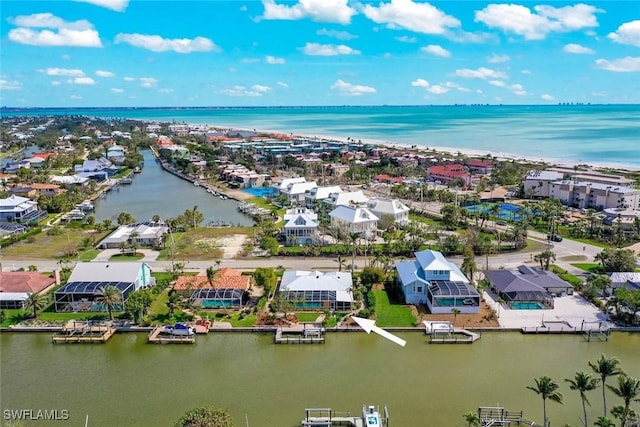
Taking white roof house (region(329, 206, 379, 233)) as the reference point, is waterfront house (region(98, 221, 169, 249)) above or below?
below

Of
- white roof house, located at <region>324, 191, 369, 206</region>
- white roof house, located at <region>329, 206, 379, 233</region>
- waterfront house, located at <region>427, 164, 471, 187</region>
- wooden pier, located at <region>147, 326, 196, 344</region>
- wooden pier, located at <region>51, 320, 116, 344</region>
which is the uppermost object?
waterfront house, located at <region>427, 164, 471, 187</region>

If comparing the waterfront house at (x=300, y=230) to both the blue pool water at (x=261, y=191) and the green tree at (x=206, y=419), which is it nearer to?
the blue pool water at (x=261, y=191)

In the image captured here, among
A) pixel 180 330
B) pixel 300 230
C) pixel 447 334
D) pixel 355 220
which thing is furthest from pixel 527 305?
pixel 180 330

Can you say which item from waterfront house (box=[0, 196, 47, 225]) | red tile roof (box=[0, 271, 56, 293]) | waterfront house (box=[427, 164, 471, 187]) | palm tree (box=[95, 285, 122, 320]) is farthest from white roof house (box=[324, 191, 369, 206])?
waterfront house (box=[0, 196, 47, 225])

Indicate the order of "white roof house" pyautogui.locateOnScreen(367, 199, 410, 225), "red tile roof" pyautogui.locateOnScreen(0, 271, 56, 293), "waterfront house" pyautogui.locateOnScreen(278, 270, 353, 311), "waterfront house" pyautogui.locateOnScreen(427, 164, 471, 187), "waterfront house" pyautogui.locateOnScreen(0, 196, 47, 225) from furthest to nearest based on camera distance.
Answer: "waterfront house" pyautogui.locateOnScreen(427, 164, 471, 187)
"waterfront house" pyautogui.locateOnScreen(0, 196, 47, 225)
"white roof house" pyautogui.locateOnScreen(367, 199, 410, 225)
"red tile roof" pyautogui.locateOnScreen(0, 271, 56, 293)
"waterfront house" pyautogui.locateOnScreen(278, 270, 353, 311)

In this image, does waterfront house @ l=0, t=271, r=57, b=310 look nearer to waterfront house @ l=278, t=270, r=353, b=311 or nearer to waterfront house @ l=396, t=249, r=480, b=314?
waterfront house @ l=278, t=270, r=353, b=311

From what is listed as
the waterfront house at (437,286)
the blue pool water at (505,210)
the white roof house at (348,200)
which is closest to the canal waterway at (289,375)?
the waterfront house at (437,286)

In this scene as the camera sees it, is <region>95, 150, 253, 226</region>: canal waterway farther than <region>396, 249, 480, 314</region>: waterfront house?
Yes
